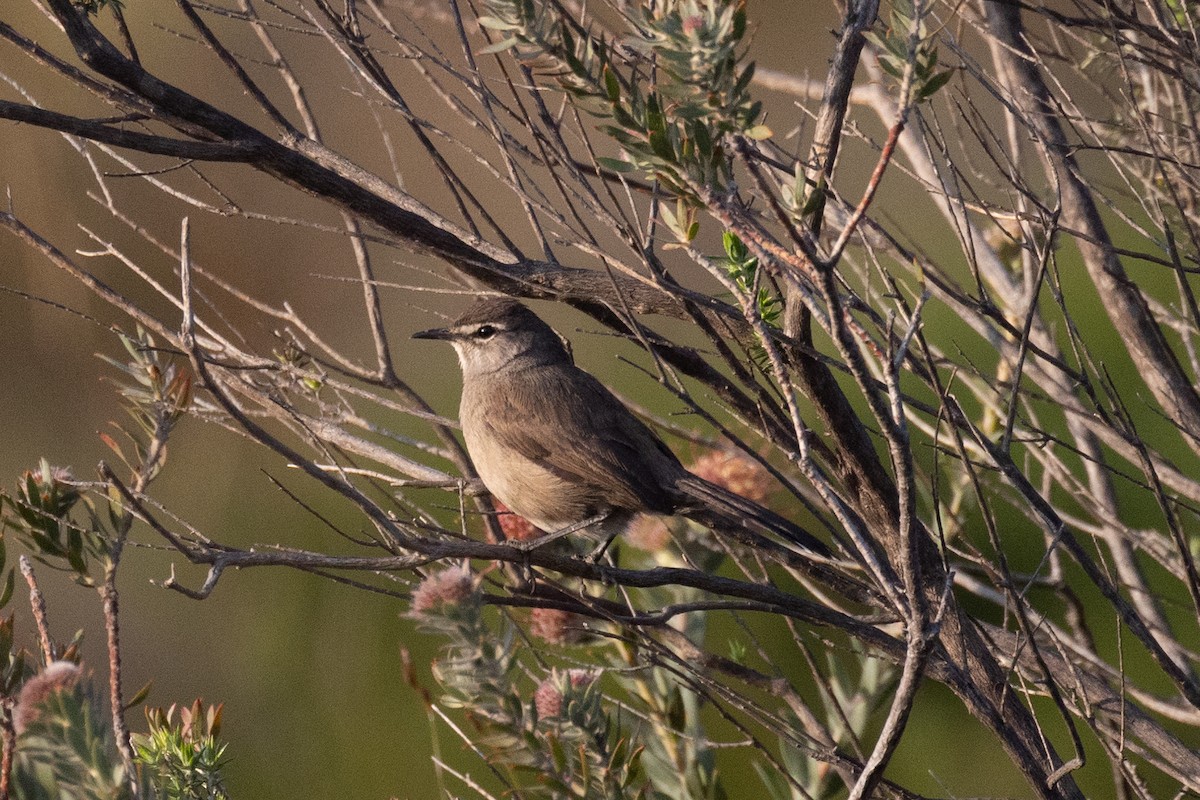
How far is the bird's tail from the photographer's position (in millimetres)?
3273

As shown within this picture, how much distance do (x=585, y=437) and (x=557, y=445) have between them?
10 cm

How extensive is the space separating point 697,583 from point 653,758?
2.73ft

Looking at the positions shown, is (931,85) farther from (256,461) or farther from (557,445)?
(256,461)

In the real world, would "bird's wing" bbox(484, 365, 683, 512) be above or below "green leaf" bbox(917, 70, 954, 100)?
below

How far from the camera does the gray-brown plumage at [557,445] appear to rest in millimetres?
3822

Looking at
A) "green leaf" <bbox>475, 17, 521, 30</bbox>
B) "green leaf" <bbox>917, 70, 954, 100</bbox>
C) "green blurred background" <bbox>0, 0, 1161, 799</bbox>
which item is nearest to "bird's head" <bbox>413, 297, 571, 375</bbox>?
"green blurred background" <bbox>0, 0, 1161, 799</bbox>

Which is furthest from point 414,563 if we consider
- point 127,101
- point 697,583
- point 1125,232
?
point 1125,232

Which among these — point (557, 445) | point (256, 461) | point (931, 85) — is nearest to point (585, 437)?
point (557, 445)

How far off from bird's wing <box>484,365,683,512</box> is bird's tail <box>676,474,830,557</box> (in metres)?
0.13

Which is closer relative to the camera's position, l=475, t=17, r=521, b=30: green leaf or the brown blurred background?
l=475, t=17, r=521, b=30: green leaf

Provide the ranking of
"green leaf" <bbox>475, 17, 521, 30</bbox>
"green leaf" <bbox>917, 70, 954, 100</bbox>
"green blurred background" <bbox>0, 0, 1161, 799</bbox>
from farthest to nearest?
"green blurred background" <bbox>0, 0, 1161, 799</bbox>, "green leaf" <bbox>475, 17, 521, 30</bbox>, "green leaf" <bbox>917, 70, 954, 100</bbox>

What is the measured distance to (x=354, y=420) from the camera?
360 cm

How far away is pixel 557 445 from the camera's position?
4211mm

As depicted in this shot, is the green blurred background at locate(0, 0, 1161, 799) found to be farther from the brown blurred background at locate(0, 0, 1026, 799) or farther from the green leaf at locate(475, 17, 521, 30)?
the green leaf at locate(475, 17, 521, 30)
